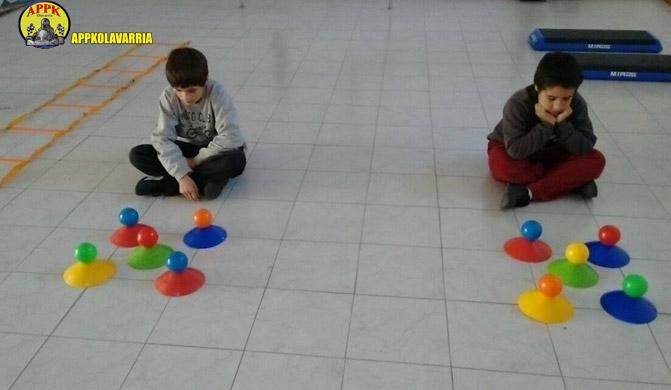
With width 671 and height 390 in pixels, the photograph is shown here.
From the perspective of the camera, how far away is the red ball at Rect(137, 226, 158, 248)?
205 centimetres

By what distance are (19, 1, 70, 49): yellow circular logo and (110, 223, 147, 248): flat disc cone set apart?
313 centimetres

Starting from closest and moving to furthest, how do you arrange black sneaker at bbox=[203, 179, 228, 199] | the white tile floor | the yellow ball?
the white tile floor < the yellow ball < black sneaker at bbox=[203, 179, 228, 199]

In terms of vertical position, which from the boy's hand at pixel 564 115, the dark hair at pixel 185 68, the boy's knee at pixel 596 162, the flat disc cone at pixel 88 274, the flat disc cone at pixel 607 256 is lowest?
the flat disc cone at pixel 88 274

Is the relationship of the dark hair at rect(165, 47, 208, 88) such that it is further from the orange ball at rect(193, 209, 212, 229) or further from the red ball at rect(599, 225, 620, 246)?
the red ball at rect(599, 225, 620, 246)

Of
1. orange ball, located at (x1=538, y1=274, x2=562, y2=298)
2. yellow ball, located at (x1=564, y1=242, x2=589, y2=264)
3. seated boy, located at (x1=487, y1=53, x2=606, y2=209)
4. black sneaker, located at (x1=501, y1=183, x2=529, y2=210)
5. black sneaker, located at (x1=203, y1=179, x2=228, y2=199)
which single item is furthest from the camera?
black sneaker, located at (x1=203, y1=179, x2=228, y2=199)

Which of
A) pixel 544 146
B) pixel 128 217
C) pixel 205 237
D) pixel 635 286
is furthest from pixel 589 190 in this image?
pixel 128 217

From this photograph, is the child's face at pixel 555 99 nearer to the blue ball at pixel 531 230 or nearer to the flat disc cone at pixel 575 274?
the blue ball at pixel 531 230

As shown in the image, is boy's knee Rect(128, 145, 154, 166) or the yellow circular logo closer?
boy's knee Rect(128, 145, 154, 166)

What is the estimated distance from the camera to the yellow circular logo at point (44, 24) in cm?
478

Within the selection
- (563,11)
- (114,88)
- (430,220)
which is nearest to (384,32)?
(563,11)

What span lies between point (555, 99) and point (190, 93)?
143cm

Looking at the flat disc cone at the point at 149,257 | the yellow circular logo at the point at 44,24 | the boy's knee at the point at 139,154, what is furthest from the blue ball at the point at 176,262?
the yellow circular logo at the point at 44,24

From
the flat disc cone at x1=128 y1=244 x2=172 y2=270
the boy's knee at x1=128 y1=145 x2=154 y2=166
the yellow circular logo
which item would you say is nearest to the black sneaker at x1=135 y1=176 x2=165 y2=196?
the boy's knee at x1=128 y1=145 x2=154 y2=166

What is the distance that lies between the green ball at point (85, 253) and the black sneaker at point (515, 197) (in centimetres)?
160
